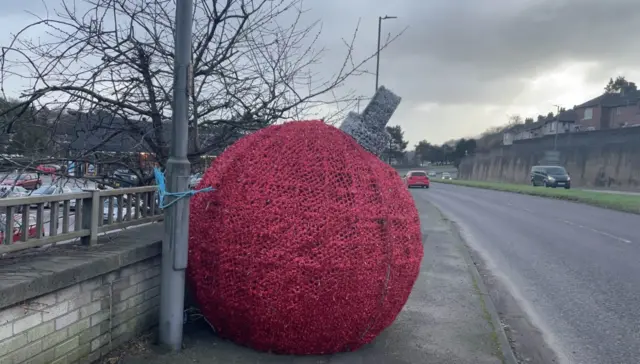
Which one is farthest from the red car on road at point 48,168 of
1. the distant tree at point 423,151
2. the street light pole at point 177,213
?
the distant tree at point 423,151

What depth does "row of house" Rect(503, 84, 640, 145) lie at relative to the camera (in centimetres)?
6675

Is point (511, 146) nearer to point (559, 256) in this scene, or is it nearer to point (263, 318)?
point (559, 256)

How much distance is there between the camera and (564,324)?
6.13 m

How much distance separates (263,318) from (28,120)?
3.42 m

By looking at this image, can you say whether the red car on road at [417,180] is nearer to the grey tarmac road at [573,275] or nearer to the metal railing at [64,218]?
the grey tarmac road at [573,275]

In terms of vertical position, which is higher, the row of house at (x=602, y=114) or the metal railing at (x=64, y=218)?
the row of house at (x=602, y=114)

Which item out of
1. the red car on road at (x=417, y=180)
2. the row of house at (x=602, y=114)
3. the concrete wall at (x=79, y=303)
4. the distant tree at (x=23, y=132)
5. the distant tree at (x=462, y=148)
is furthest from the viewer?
the distant tree at (x=462, y=148)

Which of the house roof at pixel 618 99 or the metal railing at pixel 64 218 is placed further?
the house roof at pixel 618 99

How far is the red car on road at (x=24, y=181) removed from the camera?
5305mm

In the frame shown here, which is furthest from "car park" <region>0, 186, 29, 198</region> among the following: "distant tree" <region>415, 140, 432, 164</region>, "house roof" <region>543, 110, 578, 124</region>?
"distant tree" <region>415, 140, 432, 164</region>

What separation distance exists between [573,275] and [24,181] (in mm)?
8140

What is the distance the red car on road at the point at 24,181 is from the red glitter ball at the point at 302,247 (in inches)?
89.3

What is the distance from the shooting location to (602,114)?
240ft

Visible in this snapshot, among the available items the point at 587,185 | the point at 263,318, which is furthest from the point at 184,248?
the point at 587,185
